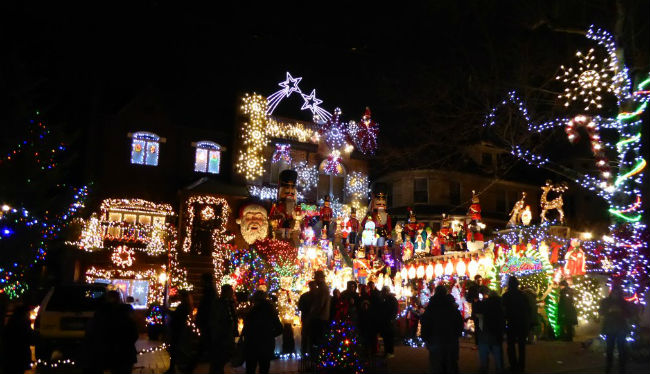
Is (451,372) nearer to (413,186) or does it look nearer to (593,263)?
(593,263)

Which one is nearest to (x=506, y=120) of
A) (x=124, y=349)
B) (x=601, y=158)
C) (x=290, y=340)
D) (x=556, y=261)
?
(x=601, y=158)

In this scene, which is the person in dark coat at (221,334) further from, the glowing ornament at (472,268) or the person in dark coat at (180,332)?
the glowing ornament at (472,268)

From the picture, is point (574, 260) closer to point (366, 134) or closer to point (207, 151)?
point (366, 134)

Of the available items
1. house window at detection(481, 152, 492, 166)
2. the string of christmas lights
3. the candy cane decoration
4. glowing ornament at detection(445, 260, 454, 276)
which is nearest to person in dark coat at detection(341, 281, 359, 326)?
the string of christmas lights

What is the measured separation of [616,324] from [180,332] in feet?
25.6

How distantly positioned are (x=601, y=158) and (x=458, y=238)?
26.8ft

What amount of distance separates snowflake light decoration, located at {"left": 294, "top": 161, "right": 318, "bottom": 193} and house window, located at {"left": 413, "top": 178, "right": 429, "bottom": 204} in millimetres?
11069

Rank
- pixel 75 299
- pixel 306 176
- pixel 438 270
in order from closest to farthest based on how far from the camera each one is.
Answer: pixel 75 299 < pixel 438 270 < pixel 306 176

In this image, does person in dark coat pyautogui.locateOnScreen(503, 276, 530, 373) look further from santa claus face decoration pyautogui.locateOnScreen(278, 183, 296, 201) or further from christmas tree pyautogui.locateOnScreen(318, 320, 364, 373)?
santa claus face decoration pyautogui.locateOnScreen(278, 183, 296, 201)

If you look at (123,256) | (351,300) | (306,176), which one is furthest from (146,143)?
(351,300)

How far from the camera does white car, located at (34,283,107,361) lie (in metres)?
11.5

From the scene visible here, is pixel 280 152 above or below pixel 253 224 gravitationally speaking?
above

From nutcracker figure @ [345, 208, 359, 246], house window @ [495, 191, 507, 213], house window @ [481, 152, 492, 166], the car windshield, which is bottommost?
the car windshield

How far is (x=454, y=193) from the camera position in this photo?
36.4m
